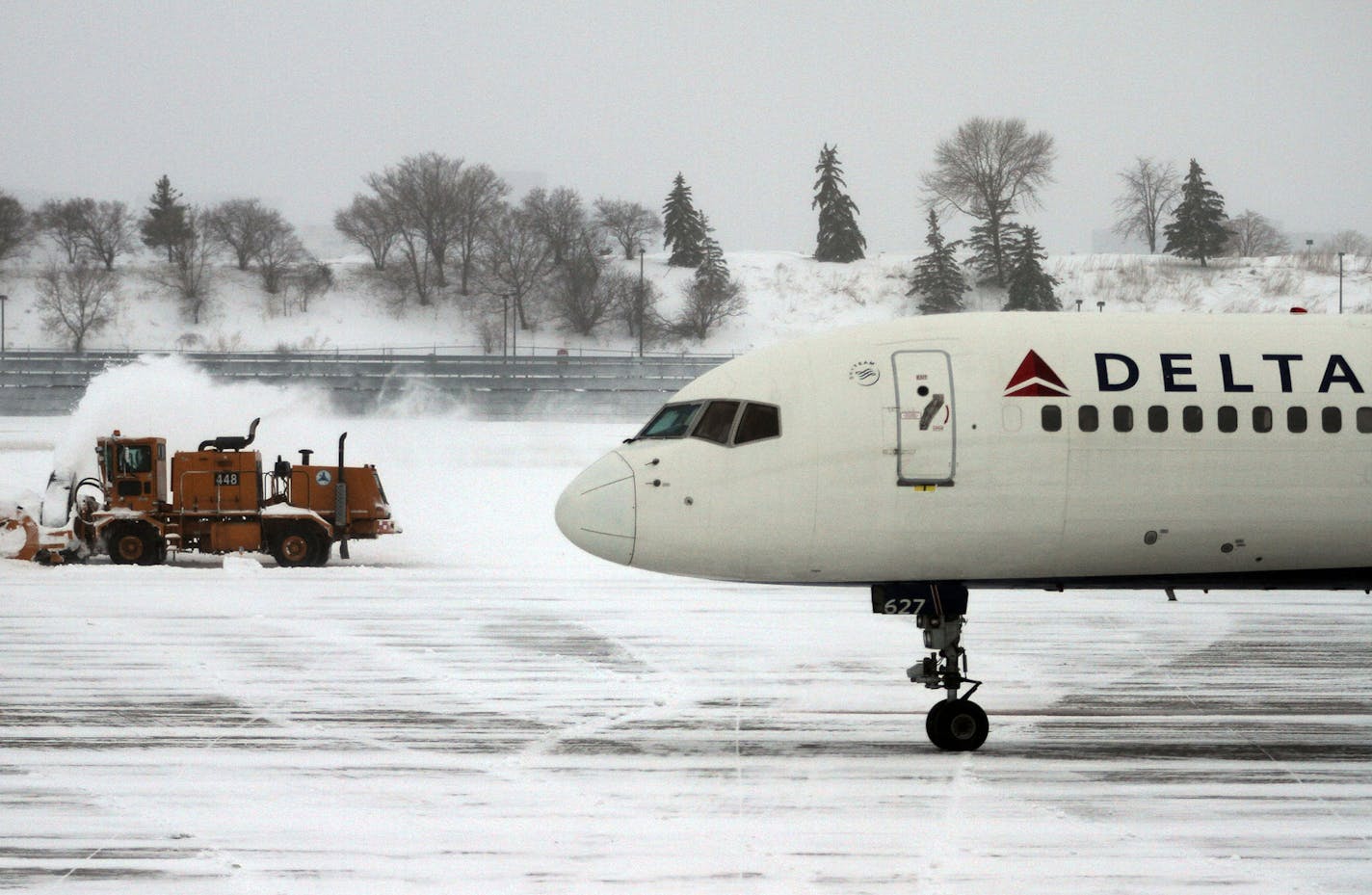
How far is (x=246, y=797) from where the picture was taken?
11.9m

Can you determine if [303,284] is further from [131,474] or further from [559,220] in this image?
[131,474]

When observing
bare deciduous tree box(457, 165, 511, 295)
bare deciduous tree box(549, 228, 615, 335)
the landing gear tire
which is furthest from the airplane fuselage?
bare deciduous tree box(457, 165, 511, 295)

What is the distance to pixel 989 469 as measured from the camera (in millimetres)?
13508

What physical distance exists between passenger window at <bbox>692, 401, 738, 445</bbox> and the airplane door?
159cm

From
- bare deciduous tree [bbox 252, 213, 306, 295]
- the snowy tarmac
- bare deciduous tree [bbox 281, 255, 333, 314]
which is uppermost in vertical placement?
bare deciduous tree [bbox 252, 213, 306, 295]

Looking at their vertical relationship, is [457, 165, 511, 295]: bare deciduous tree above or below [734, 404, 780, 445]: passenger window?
above

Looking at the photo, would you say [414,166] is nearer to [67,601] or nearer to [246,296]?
[246,296]

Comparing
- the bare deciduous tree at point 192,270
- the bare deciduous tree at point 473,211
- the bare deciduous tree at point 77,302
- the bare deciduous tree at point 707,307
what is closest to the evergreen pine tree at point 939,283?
the bare deciduous tree at point 707,307

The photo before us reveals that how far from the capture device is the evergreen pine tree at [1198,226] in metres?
112

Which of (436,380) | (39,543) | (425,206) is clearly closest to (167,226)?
(425,206)

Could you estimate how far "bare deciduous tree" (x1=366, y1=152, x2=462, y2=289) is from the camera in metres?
125

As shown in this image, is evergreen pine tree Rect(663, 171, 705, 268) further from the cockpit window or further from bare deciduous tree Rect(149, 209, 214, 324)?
the cockpit window

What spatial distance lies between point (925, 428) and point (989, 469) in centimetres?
73

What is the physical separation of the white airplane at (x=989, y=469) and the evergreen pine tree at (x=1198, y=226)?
340 feet
